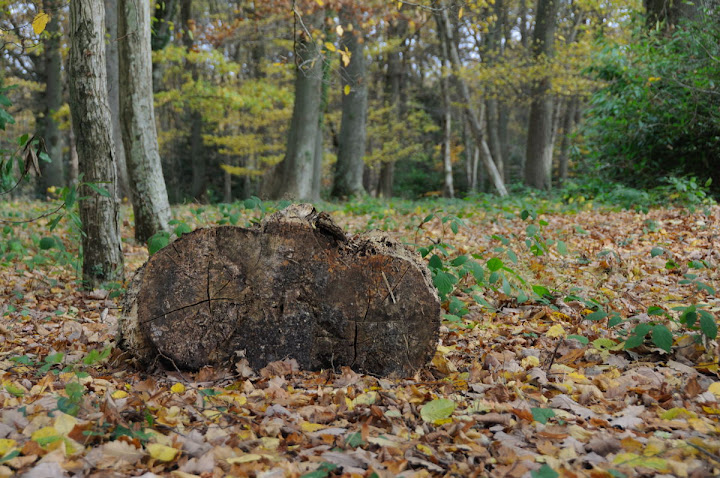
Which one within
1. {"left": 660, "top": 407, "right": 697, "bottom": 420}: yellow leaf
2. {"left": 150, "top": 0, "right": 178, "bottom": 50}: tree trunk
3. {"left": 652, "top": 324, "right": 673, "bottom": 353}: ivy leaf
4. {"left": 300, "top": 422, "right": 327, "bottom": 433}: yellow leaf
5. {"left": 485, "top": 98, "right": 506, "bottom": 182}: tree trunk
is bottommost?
{"left": 300, "top": 422, "right": 327, "bottom": 433}: yellow leaf

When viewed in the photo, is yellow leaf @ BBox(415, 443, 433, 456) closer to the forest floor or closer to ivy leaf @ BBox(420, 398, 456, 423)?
the forest floor

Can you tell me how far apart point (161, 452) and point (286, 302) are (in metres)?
1.34

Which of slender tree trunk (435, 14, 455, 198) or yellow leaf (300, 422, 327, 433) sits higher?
slender tree trunk (435, 14, 455, 198)

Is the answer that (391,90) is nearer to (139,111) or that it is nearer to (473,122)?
(473,122)

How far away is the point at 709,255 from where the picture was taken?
548cm

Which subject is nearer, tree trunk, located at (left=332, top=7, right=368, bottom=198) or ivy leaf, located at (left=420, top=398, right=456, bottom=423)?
ivy leaf, located at (left=420, top=398, right=456, bottom=423)

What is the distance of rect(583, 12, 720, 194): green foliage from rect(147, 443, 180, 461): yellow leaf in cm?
827

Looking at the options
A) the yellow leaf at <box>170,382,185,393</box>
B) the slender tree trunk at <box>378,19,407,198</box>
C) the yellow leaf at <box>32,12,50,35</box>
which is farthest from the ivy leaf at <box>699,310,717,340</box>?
the slender tree trunk at <box>378,19,407,198</box>

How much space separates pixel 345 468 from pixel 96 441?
3.44 ft

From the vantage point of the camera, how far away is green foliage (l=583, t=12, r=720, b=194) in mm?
8812

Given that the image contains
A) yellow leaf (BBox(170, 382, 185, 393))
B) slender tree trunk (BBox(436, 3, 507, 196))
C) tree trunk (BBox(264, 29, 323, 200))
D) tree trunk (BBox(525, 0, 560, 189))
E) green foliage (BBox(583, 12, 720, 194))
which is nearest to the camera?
yellow leaf (BBox(170, 382, 185, 393))

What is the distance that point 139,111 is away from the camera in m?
6.33

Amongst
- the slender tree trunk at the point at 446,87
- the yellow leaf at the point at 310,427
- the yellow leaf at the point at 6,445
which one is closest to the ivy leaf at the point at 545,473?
the yellow leaf at the point at 310,427

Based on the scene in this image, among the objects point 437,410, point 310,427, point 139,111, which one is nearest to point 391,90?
point 139,111
